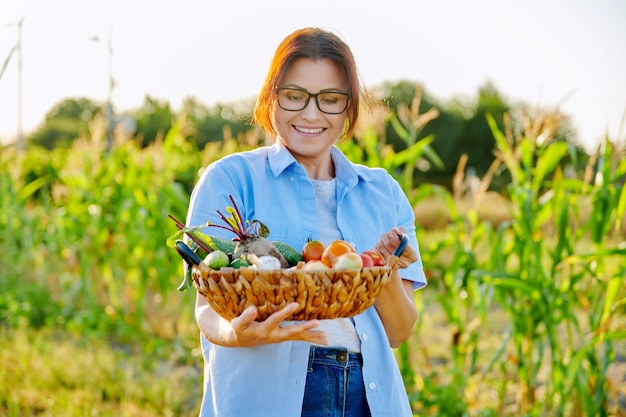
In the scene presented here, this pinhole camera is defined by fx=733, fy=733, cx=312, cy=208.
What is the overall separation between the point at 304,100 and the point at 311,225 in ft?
0.93

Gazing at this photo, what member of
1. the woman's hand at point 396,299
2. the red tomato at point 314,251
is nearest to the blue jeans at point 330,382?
the woman's hand at point 396,299

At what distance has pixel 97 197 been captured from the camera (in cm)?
511

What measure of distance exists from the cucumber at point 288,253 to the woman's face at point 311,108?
11.7 inches

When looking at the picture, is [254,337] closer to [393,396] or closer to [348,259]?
[348,259]

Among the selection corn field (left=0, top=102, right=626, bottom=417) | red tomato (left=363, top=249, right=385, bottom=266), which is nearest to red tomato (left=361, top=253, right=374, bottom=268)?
red tomato (left=363, top=249, right=385, bottom=266)

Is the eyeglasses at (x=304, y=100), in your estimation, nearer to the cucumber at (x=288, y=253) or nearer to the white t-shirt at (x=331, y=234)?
the white t-shirt at (x=331, y=234)

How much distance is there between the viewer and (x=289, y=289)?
1.25 metres

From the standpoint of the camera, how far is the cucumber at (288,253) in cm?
147

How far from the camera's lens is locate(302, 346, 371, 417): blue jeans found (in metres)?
1.56

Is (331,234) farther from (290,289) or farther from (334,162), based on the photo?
(290,289)

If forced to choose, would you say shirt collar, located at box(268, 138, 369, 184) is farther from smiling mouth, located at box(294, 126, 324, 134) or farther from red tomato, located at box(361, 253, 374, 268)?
red tomato, located at box(361, 253, 374, 268)

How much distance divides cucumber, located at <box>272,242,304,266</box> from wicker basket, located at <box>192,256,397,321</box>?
18 centimetres

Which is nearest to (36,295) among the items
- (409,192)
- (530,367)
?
(409,192)

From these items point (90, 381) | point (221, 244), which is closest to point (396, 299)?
point (221, 244)
